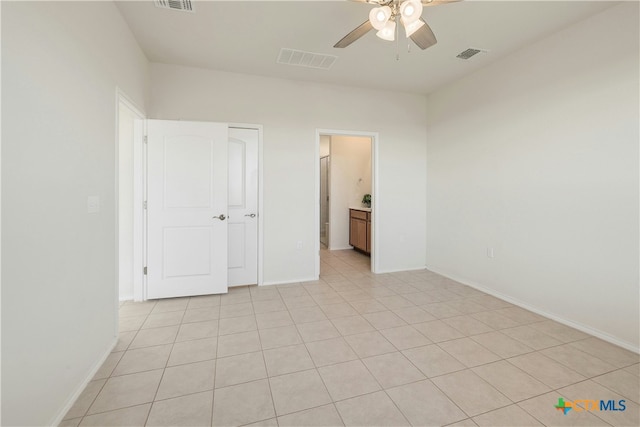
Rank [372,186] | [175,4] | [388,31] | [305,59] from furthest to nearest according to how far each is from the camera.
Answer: [372,186], [305,59], [175,4], [388,31]

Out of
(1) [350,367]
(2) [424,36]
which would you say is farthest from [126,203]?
(2) [424,36]

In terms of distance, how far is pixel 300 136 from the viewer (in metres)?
3.94

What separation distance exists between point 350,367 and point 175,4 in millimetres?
3148

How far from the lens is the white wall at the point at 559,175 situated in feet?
7.62

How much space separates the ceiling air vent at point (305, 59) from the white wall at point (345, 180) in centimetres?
282

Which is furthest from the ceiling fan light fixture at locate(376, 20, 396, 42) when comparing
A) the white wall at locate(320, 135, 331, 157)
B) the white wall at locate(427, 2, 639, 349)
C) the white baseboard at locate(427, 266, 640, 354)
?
the white wall at locate(320, 135, 331, 157)

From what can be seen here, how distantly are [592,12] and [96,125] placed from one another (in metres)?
4.05

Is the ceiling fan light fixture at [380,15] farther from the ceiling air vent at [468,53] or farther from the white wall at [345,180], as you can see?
the white wall at [345,180]

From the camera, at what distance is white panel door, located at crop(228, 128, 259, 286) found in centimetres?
372

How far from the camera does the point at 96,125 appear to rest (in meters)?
1.99

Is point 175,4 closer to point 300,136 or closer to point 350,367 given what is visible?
point 300,136

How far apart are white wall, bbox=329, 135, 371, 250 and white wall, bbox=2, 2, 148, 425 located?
4485 mm

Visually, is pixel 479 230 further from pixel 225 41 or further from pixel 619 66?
pixel 225 41

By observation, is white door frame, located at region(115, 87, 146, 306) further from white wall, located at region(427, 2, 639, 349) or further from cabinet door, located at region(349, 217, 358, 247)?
white wall, located at region(427, 2, 639, 349)
